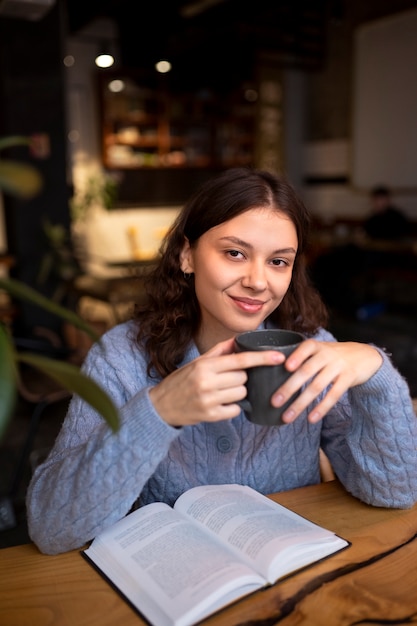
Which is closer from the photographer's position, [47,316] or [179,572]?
[179,572]

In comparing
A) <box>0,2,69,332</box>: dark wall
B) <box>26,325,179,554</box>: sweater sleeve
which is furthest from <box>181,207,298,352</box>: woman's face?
<box>0,2,69,332</box>: dark wall

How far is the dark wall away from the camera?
15.8 ft

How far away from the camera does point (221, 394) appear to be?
2.81 feet

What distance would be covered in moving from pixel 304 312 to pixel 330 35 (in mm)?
8043

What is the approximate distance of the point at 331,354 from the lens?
0.98m

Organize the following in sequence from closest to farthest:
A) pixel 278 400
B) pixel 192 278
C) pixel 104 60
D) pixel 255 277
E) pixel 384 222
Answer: pixel 278 400
pixel 255 277
pixel 192 278
pixel 384 222
pixel 104 60

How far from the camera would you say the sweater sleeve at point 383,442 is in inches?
44.3

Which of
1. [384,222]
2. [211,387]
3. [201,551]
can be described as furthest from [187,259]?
[384,222]

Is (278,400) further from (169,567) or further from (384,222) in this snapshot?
(384,222)

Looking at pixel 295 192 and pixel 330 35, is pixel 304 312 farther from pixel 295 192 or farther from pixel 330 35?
pixel 330 35

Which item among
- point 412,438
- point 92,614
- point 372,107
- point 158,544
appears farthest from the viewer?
point 372,107

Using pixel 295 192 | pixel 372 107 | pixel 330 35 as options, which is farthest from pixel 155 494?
pixel 330 35

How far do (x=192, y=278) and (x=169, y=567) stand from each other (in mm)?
733

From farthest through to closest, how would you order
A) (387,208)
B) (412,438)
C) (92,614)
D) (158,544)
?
(387,208) → (412,438) → (158,544) → (92,614)
